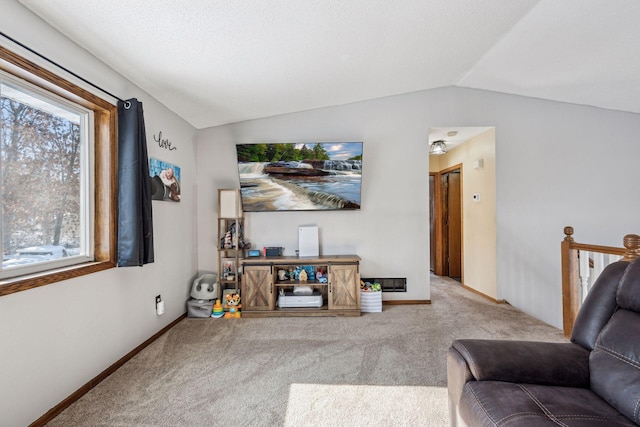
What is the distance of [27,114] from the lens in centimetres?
172

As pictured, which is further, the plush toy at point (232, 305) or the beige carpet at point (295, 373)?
the plush toy at point (232, 305)

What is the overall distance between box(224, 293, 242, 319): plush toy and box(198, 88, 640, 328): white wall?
0.61 metres

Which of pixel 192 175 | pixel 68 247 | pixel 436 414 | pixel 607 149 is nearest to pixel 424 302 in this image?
pixel 436 414

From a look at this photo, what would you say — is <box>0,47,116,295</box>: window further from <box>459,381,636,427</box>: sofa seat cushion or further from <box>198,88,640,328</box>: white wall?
<box>459,381,636,427</box>: sofa seat cushion

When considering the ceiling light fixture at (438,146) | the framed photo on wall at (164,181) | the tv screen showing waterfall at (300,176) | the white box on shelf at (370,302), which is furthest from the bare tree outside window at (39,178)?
the ceiling light fixture at (438,146)

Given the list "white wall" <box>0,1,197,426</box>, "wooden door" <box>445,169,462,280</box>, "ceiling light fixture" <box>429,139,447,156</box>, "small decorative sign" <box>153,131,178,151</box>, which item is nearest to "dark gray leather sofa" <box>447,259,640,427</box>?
"white wall" <box>0,1,197,426</box>

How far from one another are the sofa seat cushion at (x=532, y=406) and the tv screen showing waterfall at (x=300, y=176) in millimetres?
2617

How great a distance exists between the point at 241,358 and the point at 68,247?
4.83 ft

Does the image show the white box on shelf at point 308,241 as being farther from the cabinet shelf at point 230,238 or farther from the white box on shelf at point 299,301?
the cabinet shelf at point 230,238

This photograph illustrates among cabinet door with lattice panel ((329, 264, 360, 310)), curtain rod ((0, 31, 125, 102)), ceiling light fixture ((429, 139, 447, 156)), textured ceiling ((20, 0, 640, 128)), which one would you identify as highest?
textured ceiling ((20, 0, 640, 128))

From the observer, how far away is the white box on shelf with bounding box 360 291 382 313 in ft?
11.4

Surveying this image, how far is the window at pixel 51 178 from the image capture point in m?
1.59

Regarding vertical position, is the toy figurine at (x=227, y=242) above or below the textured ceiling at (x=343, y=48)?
below

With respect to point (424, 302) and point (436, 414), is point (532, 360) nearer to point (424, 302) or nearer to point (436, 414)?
point (436, 414)
